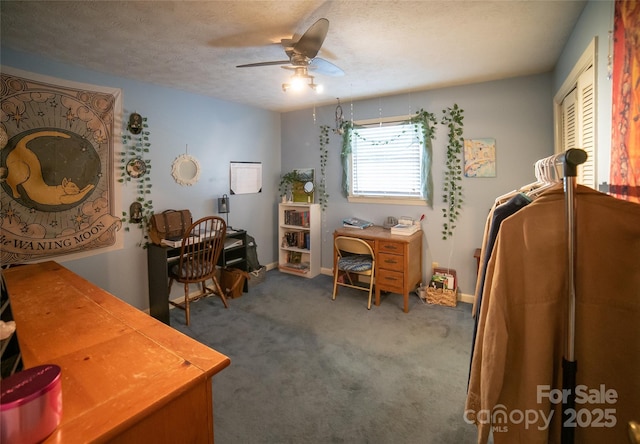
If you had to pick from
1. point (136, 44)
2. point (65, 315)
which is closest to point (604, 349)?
point (65, 315)

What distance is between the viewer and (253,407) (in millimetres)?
1926

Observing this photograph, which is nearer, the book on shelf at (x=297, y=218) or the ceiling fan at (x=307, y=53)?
the ceiling fan at (x=307, y=53)

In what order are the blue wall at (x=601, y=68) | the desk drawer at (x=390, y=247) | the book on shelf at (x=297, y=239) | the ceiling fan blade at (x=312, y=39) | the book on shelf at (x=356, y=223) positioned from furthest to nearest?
the book on shelf at (x=297, y=239), the book on shelf at (x=356, y=223), the desk drawer at (x=390, y=247), the ceiling fan blade at (x=312, y=39), the blue wall at (x=601, y=68)

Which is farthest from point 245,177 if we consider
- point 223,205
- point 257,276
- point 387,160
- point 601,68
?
point 601,68

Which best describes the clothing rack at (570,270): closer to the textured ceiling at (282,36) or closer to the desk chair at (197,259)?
the textured ceiling at (282,36)

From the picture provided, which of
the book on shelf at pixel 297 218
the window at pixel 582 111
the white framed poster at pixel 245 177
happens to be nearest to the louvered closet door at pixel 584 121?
the window at pixel 582 111

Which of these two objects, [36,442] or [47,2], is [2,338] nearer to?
[36,442]

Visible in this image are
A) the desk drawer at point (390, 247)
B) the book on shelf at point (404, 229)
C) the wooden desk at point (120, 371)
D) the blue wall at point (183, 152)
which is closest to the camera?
the wooden desk at point (120, 371)

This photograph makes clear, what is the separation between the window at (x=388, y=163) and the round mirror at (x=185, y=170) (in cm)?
183

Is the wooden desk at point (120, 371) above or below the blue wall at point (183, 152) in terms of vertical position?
below

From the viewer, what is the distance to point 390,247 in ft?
10.6

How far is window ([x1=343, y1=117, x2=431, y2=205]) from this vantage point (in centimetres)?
366

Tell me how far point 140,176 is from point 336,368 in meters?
2.55

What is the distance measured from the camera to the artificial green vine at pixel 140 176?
9.89ft
